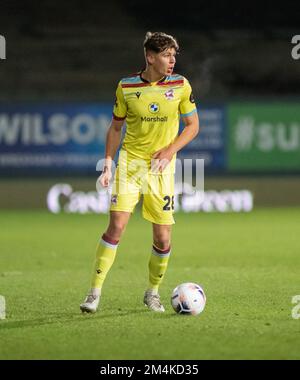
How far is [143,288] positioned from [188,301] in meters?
1.87

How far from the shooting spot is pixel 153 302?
834cm

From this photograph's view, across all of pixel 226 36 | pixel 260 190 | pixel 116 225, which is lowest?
pixel 260 190

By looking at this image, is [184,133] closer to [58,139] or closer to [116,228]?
[116,228]

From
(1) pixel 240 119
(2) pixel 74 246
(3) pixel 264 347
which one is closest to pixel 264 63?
(1) pixel 240 119

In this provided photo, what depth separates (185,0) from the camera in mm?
22672

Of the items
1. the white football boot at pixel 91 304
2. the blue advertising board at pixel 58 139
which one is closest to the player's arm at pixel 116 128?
the white football boot at pixel 91 304

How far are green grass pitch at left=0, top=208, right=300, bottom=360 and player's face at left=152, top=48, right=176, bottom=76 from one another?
1.95 meters

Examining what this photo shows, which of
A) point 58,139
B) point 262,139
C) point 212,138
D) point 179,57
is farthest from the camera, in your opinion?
point 179,57

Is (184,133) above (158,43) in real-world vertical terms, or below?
below

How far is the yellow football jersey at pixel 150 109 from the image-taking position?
26.9ft

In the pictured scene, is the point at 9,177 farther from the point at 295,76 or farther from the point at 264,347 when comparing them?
the point at 264,347

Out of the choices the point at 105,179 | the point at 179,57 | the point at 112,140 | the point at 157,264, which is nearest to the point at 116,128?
the point at 112,140

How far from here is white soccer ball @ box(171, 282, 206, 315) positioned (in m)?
7.90
